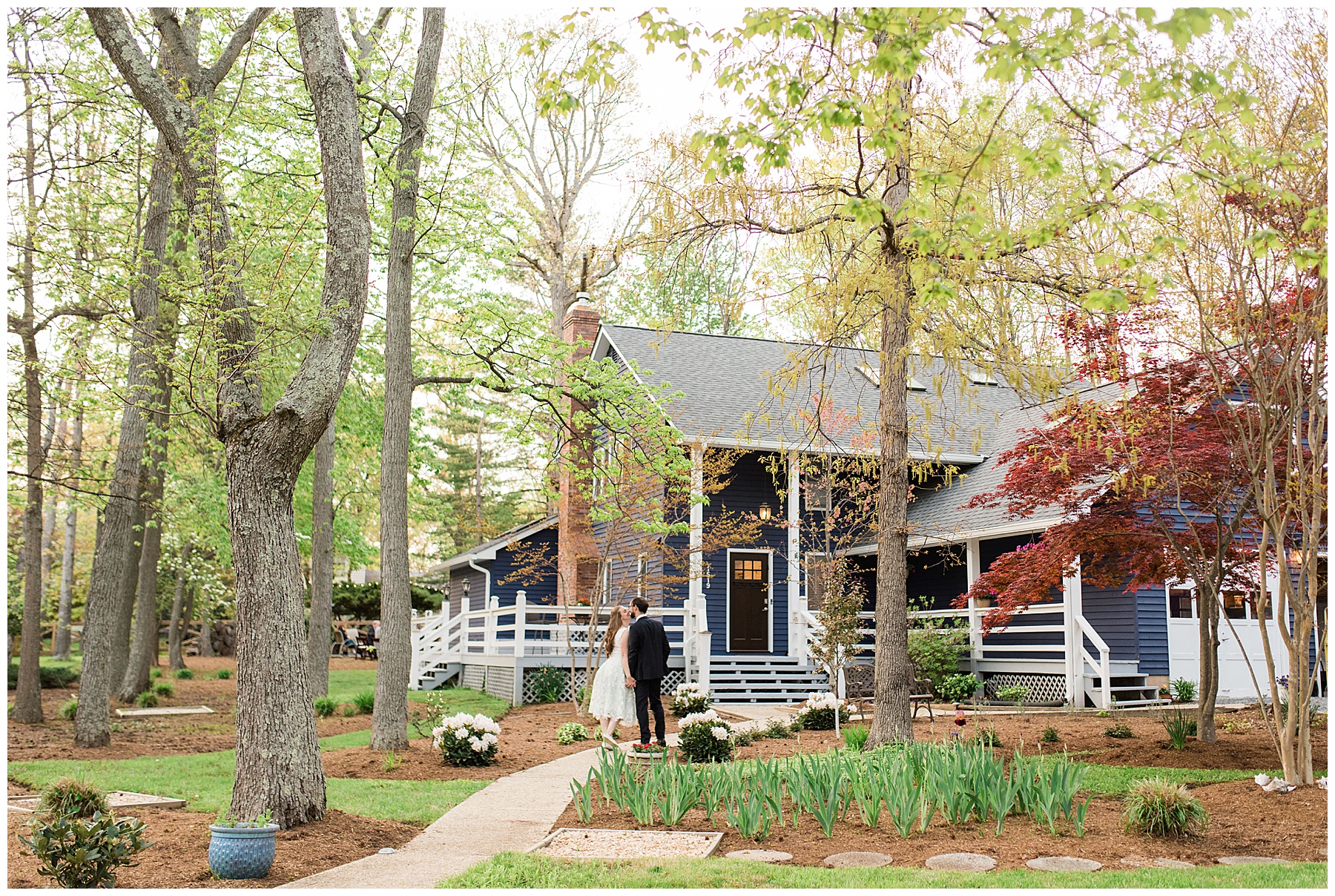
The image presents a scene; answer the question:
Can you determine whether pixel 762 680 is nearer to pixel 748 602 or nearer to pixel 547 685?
pixel 748 602

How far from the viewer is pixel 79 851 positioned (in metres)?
5.32

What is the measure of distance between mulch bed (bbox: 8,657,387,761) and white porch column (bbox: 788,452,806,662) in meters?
7.45

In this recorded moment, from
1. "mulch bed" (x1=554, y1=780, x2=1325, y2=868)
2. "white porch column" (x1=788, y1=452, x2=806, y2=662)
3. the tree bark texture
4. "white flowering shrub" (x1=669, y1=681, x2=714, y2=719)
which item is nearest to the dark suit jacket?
"white flowering shrub" (x1=669, y1=681, x2=714, y2=719)

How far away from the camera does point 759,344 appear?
24.3 meters

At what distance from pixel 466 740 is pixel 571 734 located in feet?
8.00

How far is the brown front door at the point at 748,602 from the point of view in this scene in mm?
20344

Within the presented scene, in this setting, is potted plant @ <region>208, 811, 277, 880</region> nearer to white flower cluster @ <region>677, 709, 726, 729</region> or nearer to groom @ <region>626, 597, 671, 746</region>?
white flower cluster @ <region>677, 709, 726, 729</region>

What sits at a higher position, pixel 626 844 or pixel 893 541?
pixel 893 541

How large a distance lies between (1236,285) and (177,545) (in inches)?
964

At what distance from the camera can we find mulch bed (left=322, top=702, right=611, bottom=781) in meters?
10.2

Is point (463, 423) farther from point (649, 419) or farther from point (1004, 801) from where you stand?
point (1004, 801)

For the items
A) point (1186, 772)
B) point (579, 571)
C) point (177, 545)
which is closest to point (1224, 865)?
point (1186, 772)

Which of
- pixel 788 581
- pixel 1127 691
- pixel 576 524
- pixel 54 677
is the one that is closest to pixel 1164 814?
pixel 1127 691

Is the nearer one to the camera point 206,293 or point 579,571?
point 206,293
